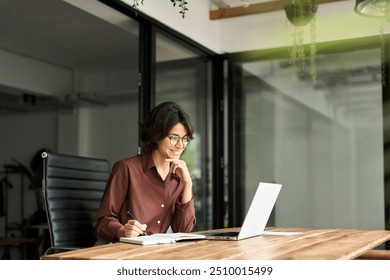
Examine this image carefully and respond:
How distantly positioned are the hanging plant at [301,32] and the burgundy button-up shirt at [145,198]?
3.09 meters

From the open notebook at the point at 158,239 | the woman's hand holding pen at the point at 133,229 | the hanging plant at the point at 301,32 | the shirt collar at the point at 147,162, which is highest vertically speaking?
the hanging plant at the point at 301,32

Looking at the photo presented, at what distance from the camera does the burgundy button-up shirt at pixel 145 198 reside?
8.38 feet

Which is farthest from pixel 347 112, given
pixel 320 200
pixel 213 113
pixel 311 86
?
pixel 213 113

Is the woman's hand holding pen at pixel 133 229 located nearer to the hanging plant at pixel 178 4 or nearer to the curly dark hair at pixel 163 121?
the curly dark hair at pixel 163 121

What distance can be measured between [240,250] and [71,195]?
1224 millimetres

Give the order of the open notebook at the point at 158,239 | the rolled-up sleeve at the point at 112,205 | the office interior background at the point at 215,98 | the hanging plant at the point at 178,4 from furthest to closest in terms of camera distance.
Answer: the hanging plant at the point at 178,4, the office interior background at the point at 215,98, the rolled-up sleeve at the point at 112,205, the open notebook at the point at 158,239

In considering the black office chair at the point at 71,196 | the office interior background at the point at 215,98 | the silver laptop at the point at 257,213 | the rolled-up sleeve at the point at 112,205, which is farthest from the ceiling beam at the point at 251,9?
the silver laptop at the point at 257,213

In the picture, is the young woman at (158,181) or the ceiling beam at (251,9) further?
the ceiling beam at (251,9)

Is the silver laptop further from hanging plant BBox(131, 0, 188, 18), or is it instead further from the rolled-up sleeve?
hanging plant BBox(131, 0, 188, 18)

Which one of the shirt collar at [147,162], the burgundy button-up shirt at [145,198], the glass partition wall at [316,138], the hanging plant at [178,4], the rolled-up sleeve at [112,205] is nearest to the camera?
the rolled-up sleeve at [112,205]

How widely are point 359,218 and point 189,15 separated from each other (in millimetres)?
2362

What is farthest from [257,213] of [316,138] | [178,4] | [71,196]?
[316,138]

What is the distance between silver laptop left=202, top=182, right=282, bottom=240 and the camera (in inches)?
83.3

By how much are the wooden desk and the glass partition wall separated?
10.4ft
